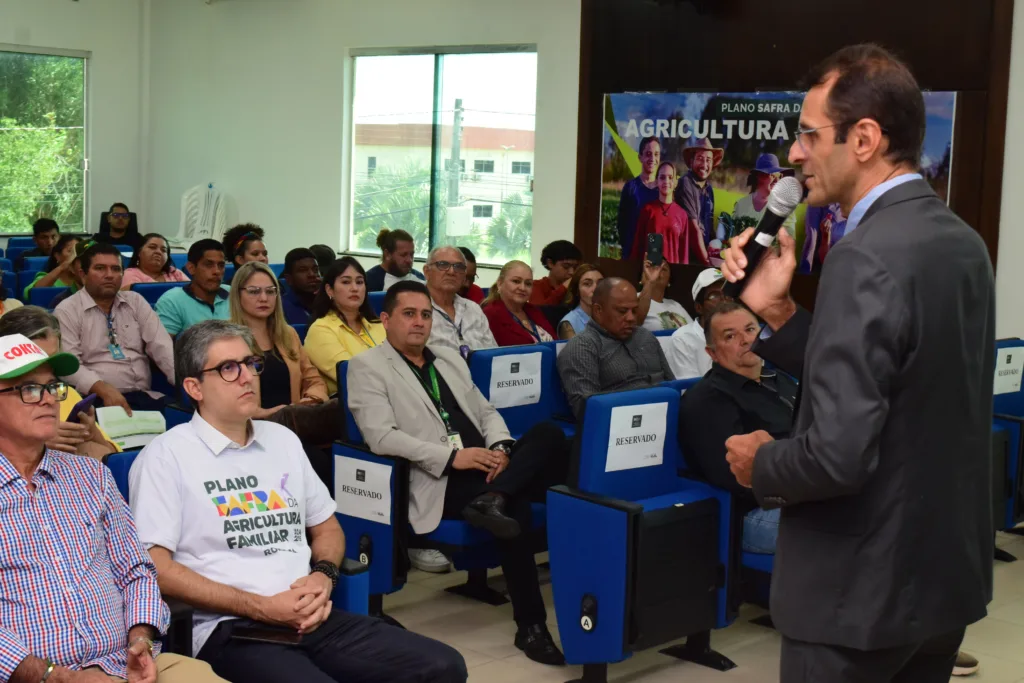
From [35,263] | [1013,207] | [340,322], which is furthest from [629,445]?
[35,263]

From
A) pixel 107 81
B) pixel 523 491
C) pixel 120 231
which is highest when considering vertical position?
pixel 107 81

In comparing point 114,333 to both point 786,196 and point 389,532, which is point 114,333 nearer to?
point 389,532

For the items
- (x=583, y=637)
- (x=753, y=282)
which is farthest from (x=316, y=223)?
(x=753, y=282)

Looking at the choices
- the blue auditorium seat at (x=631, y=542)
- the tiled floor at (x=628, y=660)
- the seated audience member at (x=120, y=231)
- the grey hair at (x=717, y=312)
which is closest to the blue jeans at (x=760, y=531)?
the blue auditorium seat at (x=631, y=542)

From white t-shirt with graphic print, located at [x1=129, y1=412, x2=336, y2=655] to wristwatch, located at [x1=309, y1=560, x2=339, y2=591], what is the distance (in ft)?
0.11

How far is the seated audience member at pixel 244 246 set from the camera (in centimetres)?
729

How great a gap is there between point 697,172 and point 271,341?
14.1ft

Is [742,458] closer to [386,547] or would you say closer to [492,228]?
[386,547]

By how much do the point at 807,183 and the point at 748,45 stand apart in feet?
22.3

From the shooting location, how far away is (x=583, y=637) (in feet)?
11.0

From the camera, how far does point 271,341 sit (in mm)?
4824

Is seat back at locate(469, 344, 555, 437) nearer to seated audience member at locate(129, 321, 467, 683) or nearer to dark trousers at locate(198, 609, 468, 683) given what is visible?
seated audience member at locate(129, 321, 467, 683)

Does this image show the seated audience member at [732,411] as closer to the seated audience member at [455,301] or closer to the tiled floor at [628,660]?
the tiled floor at [628,660]

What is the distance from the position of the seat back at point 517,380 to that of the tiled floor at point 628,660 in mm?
689
